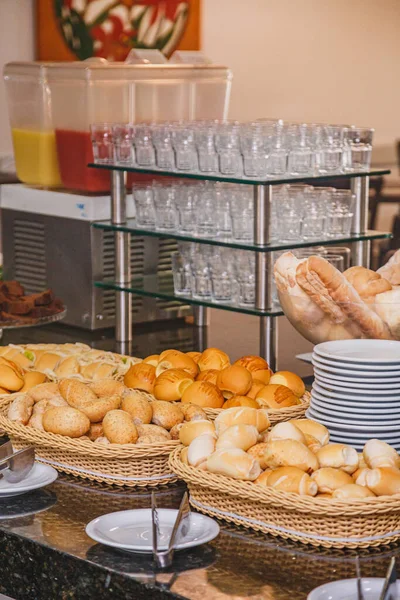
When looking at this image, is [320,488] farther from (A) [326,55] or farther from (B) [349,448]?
(A) [326,55]

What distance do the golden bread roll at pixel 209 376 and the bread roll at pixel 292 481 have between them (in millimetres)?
423

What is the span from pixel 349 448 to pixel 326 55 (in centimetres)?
514

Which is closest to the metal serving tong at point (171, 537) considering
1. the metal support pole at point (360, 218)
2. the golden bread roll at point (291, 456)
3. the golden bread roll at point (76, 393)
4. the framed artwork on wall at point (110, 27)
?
the golden bread roll at point (291, 456)

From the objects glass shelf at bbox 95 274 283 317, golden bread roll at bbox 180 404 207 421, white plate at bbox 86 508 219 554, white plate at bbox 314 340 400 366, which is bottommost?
glass shelf at bbox 95 274 283 317

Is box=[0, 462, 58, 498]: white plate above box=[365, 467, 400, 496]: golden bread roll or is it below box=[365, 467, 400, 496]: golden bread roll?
below

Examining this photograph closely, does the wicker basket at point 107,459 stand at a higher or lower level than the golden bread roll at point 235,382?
lower

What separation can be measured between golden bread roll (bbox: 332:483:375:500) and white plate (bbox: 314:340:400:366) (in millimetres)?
230

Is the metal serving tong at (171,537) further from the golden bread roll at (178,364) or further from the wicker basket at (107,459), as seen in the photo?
the golden bread roll at (178,364)

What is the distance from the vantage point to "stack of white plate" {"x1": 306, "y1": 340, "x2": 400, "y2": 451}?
1.41 meters

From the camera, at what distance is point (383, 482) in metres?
1.23

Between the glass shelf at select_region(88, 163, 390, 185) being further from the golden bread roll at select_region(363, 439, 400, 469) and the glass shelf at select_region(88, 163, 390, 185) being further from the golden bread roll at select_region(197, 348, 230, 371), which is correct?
the golden bread roll at select_region(363, 439, 400, 469)

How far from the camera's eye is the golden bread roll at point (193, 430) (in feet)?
4.54

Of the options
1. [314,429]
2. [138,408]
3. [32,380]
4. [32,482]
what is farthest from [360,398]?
[32,380]

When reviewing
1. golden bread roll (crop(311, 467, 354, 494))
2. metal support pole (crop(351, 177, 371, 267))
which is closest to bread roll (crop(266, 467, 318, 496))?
golden bread roll (crop(311, 467, 354, 494))
